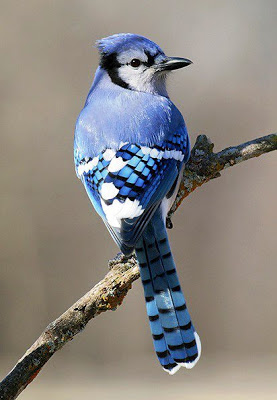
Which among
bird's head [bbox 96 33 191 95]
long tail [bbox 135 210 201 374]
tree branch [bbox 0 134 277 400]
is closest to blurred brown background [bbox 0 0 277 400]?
bird's head [bbox 96 33 191 95]

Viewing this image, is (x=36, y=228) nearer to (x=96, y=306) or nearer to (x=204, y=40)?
(x=204, y=40)

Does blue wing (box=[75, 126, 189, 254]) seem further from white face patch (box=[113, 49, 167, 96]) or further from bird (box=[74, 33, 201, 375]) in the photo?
white face patch (box=[113, 49, 167, 96])

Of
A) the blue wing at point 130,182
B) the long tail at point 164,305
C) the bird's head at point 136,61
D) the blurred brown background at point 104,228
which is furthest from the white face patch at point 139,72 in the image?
the blurred brown background at point 104,228

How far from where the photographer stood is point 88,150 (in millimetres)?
1941

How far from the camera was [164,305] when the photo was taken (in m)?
1.74

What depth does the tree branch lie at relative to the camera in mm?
1479

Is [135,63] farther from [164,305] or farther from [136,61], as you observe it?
[164,305]

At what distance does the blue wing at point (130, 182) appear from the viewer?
170cm

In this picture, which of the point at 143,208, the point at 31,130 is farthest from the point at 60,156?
the point at 143,208

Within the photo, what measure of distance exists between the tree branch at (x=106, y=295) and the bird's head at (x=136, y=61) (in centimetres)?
28

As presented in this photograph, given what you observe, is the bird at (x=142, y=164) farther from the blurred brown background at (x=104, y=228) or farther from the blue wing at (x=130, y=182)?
the blurred brown background at (x=104, y=228)

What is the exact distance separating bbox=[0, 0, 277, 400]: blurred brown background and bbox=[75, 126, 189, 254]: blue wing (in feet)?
6.72

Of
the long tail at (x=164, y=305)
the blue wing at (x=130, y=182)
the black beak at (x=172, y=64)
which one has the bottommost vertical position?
the long tail at (x=164, y=305)

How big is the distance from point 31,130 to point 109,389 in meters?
1.43
